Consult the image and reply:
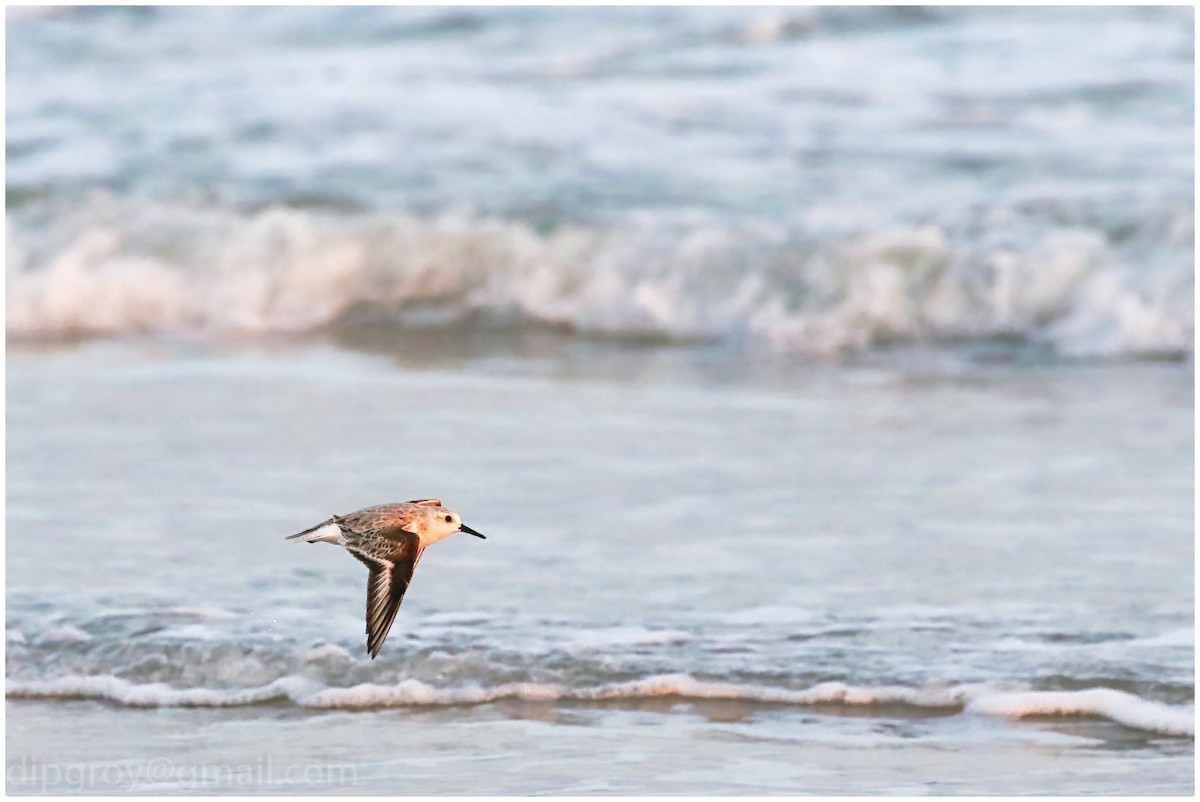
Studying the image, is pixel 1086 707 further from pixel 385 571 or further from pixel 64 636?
pixel 64 636

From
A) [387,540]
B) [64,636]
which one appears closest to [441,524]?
[387,540]

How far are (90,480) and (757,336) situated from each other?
2545 millimetres

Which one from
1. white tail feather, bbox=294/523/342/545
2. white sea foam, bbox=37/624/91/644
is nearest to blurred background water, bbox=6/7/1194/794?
white sea foam, bbox=37/624/91/644

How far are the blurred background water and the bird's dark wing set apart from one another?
602 mm

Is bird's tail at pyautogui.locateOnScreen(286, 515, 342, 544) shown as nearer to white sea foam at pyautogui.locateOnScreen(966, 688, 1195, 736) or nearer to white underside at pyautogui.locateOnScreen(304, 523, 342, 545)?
white underside at pyautogui.locateOnScreen(304, 523, 342, 545)

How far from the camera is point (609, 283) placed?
7.25 meters

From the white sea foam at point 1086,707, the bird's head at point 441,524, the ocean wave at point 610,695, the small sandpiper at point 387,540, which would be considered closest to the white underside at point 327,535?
the small sandpiper at point 387,540

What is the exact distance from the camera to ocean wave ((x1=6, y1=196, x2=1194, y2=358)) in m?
6.89

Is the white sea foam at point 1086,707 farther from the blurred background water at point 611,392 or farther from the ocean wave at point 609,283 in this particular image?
the ocean wave at point 609,283

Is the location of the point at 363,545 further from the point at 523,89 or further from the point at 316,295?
the point at 523,89

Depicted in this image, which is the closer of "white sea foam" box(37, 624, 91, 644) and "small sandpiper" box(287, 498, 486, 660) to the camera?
"small sandpiper" box(287, 498, 486, 660)

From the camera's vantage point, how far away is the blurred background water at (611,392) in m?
4.05

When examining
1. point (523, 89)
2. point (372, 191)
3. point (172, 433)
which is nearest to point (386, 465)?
point (172, 433)

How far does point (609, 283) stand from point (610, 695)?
10.9ft
